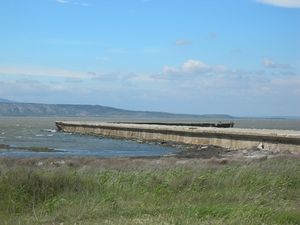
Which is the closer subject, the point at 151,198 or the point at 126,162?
the point at 151,198

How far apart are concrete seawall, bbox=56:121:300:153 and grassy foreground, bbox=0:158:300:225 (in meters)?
22.4

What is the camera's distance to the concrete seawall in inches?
1435

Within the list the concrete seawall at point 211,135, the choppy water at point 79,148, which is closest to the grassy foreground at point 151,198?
the concrete seawall at point 211,135

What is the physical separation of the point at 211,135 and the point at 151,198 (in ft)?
123

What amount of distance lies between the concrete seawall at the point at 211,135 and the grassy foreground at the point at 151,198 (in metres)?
22.4

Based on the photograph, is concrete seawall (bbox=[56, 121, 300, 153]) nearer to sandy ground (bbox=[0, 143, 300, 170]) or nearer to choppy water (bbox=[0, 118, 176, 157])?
choppy water (bbox=[0, 118, 176, 157])

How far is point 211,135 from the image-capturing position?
47.5m

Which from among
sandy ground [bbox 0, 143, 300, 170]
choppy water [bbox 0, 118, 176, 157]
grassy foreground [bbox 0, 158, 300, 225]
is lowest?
choppy water [bbox 0, 118, 176, 157]

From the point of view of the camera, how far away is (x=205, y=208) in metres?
9.09

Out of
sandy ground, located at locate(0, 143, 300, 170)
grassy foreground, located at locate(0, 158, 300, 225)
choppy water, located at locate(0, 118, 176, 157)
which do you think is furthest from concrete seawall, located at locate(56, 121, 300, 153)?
grassy foreground, located at locate(0, 158, 300, 225)

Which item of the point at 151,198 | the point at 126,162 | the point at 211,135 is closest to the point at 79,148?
the point at 211,135

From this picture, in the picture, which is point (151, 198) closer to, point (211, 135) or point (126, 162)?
point (126, 162)

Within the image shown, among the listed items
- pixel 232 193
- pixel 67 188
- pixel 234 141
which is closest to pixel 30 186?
pixel 67 188

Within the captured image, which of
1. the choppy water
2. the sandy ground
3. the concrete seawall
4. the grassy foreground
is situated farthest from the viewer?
the choppy water
